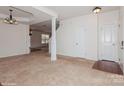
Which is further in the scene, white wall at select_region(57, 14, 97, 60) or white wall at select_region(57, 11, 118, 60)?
white wall at select_region(57, 14, 97, 60)

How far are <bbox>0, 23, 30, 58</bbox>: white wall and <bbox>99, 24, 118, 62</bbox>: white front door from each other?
526 centimetres

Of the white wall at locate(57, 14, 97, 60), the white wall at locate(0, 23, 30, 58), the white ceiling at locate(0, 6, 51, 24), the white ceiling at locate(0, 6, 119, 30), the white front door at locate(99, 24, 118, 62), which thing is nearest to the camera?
the white ceiling at locate(0, 6, 51, 24)

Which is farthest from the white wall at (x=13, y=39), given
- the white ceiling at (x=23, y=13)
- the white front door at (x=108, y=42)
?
the white front door at (x=108, y=42)

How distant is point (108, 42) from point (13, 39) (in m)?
5.74

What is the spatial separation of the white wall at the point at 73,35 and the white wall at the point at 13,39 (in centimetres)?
252

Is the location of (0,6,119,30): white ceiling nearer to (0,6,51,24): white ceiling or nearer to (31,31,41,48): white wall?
(0,6,51,24): white ceiling

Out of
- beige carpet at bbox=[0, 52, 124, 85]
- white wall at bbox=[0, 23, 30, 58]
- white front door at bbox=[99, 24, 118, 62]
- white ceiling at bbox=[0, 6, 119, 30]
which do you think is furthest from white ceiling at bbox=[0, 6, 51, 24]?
white front door at bbox=[99, 24, 118, 62]

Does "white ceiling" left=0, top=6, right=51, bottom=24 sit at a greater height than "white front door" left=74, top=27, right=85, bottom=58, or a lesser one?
greater

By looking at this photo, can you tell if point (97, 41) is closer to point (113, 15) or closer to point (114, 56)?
point (114, 56)

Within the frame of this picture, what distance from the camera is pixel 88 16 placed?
5.36 m

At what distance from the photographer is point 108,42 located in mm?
4852

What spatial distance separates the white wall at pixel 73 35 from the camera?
5297 mm

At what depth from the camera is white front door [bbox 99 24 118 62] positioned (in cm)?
464
